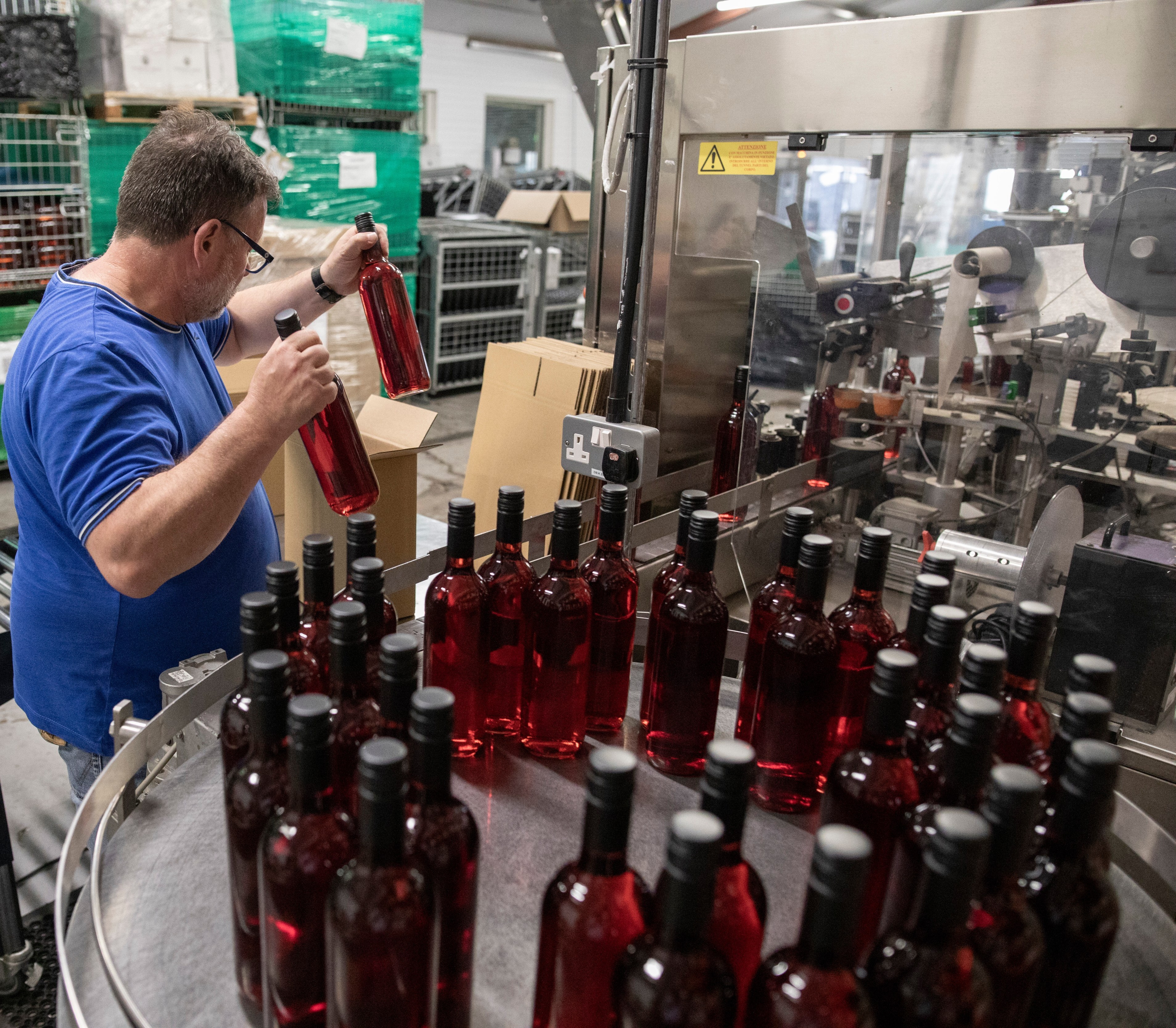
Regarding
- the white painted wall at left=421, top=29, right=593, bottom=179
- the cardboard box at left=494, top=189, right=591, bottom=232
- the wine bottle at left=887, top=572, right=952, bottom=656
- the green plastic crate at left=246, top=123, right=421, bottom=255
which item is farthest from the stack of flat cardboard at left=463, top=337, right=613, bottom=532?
the white painted wall at left=421, top=29, right=593, bottom=179

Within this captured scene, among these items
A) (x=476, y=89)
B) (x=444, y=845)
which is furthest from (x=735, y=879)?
(x=476, y=89)

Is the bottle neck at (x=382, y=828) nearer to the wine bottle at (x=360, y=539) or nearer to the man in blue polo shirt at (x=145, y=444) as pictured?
the wine bottle at (x=360, y=539)

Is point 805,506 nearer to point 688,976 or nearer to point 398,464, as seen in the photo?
point 398,464

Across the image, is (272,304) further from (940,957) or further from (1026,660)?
(940,957)

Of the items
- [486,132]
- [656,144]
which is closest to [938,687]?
[656,144]

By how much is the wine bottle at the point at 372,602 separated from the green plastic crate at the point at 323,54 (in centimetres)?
439

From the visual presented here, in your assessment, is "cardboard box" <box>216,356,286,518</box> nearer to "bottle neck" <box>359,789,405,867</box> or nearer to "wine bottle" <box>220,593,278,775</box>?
"wine bottle" <box>220,593,278,775</box>

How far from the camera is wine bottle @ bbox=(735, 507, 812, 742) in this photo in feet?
3.34

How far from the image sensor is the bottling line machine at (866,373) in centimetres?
87

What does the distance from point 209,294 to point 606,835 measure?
128 cm

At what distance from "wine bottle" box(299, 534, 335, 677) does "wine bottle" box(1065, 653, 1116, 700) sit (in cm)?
66

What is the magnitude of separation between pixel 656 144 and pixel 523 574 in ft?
2.35

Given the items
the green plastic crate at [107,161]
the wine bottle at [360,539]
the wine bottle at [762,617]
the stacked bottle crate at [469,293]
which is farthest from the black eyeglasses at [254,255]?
the stacked bottle crate at [469,293]

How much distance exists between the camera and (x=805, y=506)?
2006 millimetres
